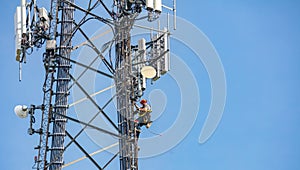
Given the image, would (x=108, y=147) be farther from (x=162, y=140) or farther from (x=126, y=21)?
(x=126, y=21)

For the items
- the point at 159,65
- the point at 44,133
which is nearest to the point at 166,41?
the point at 159,65

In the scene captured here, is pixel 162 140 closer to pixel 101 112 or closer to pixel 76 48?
pixel 101 112

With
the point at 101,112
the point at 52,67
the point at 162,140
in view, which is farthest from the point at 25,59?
the point at 162,140

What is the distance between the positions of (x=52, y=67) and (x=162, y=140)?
5255mm

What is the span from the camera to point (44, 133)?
35.4 m

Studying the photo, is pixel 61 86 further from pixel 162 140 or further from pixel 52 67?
pixel 162 140

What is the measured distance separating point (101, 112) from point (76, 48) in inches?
123

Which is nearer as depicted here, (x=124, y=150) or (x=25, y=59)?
(x=124, y=150)

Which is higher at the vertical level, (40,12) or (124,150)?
(40,12)

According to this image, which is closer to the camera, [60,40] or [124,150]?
[124,150]

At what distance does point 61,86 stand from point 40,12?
3.04 m

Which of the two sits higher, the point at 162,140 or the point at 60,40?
the point at 60,40

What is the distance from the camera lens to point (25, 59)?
36156 millimetres

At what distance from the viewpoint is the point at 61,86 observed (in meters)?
36.5
